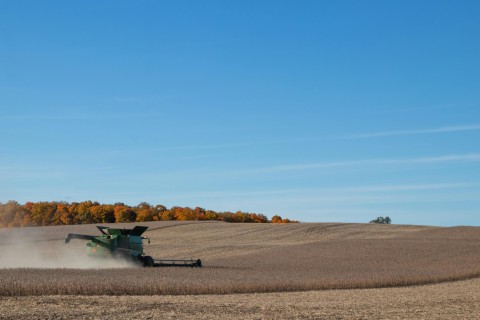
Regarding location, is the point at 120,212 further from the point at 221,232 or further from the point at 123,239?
the point at 123,239

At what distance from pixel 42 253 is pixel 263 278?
2313cm

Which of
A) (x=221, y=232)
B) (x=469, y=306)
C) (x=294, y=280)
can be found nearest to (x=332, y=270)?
(x=294, y=280)

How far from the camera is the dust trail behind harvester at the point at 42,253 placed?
39.2 metres

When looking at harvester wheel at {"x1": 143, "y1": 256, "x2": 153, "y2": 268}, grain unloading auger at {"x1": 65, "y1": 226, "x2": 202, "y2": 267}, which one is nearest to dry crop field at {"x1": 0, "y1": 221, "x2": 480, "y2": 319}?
grain unloading auger at {"x1": 65, "y1": 226, "x2": 202, "y2": 267}

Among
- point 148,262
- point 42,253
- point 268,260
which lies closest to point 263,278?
point 148,262

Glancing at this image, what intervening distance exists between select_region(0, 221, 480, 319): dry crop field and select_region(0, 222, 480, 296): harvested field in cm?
7

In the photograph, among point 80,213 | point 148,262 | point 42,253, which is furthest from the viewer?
point 80,213

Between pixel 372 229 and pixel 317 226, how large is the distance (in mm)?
5775

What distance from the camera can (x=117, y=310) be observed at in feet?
64.4

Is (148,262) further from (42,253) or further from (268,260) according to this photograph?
(42,253)

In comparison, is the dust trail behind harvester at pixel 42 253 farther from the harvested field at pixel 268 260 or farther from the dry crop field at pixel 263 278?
the harvested field at pixel 268 260

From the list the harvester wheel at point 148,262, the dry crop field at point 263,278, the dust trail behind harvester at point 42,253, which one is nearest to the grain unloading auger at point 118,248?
the harvester wheel at point 148,262

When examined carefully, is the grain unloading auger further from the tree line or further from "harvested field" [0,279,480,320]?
the tree line

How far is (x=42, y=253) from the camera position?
48531mm
